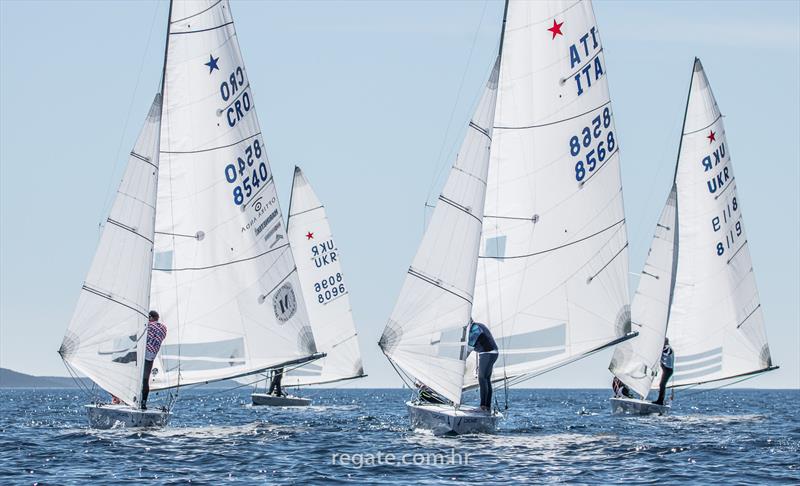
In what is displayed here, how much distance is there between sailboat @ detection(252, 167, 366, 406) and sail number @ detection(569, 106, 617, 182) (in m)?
18.7

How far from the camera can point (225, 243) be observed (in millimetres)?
30516

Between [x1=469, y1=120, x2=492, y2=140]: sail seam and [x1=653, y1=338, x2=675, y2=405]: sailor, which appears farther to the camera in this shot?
[x1=653, y1=338, x2=675, y2=405]: sailor

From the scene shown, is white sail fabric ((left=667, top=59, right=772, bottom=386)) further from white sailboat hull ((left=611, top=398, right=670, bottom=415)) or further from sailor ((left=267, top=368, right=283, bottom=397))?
sailor ((left=267, top=368, right=283, bottom=397))

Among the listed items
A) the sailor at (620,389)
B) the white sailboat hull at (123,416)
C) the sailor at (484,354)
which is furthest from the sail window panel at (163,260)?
the sailor at (620,389)

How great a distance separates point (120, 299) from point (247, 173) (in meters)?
4.29

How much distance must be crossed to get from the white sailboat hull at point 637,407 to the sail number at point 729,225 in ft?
16.7

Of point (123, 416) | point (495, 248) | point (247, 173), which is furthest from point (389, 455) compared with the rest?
point (247, 173)

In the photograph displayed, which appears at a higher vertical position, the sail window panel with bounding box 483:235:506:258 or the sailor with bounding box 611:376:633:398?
the sail window panel with bounding box 483:235:506:258

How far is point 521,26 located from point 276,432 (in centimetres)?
1108

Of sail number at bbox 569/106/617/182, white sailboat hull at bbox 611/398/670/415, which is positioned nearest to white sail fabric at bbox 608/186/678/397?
white sailboat hull at bbox 611/398/670/415

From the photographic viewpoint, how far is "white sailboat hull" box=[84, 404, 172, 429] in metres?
28.9

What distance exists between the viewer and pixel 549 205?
29.9 meters

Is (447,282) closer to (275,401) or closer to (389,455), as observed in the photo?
(389,455)

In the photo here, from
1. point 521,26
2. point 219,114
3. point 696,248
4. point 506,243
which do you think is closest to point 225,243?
point 219,114
